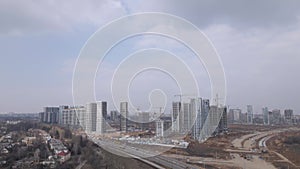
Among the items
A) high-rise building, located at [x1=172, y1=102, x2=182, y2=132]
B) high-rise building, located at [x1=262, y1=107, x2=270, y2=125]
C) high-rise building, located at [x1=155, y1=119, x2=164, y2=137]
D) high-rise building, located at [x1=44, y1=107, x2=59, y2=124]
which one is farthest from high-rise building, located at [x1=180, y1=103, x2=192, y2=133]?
high-rise building, located at [x1=262, y1=107, x2=270, y2=125]

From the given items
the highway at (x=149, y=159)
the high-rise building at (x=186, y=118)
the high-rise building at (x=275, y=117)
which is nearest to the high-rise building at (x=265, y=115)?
the high-rise building at (x=275, y=117)

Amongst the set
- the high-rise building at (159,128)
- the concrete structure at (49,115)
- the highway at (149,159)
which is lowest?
the highway at (149,159)

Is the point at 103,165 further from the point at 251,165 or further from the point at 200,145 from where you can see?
the point at 200,145

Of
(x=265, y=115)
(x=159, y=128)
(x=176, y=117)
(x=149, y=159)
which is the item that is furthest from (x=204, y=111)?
(x=265, y=115)

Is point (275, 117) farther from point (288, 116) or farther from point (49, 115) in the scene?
point (49, 115)

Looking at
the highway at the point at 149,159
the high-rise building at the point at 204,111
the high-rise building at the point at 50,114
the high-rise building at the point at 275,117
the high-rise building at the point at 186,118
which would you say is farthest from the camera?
the high-rise building at the point at 275,117

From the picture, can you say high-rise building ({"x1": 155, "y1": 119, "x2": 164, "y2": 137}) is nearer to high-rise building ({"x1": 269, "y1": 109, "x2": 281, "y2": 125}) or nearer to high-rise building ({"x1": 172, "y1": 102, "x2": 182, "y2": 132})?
high-rise building ({"x1": 172, "y1": 102, "x2": 182, "y2": 132})

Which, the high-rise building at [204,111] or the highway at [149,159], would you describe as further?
the high-rise building at [204,111]

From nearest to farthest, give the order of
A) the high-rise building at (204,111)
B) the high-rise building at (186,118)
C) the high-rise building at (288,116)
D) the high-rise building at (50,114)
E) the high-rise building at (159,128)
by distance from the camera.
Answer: the high-rise building at (186,118)
the high-rise building at (204,111)
the high-rise building at (159,128)
the high-rise building at (50,114)
the high-rise building at (288,116)

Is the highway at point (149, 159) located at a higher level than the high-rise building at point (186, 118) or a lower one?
lower

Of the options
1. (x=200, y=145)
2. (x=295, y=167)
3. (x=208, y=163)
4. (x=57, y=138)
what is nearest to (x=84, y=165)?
(x=208, y=163)

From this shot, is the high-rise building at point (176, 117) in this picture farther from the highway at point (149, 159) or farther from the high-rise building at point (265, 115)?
the high-rise building at point (265, 115)
